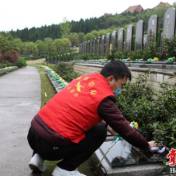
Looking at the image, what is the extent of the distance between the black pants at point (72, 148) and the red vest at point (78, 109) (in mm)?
85

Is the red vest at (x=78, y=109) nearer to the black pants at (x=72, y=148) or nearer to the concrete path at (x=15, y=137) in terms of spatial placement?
the black pants at (x=72, y=148)

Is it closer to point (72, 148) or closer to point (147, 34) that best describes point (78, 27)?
point (147, 34)

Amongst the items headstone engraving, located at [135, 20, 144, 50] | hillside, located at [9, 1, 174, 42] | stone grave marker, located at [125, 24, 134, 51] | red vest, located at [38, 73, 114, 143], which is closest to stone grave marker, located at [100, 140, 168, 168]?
red vest, located at [38, 73, 114, 143]

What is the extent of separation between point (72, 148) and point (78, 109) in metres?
0.38

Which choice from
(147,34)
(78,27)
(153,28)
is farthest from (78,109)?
(78,27)

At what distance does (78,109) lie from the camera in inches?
78.4

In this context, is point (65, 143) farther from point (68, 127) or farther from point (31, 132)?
point (31, 132)

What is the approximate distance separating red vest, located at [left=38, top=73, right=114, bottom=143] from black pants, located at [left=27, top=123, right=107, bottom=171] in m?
0.09

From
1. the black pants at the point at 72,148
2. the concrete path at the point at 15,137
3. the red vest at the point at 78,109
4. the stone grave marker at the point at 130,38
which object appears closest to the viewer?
the red vest at the point at 78,109

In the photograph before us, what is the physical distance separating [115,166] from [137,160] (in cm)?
27

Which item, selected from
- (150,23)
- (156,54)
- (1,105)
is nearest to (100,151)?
(1,105)

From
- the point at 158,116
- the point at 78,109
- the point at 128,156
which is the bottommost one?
the point at 128,156

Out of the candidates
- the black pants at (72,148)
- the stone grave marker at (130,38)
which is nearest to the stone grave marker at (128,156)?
the black pants at (72,148)

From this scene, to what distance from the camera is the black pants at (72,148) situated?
Answer: 6.86ft
